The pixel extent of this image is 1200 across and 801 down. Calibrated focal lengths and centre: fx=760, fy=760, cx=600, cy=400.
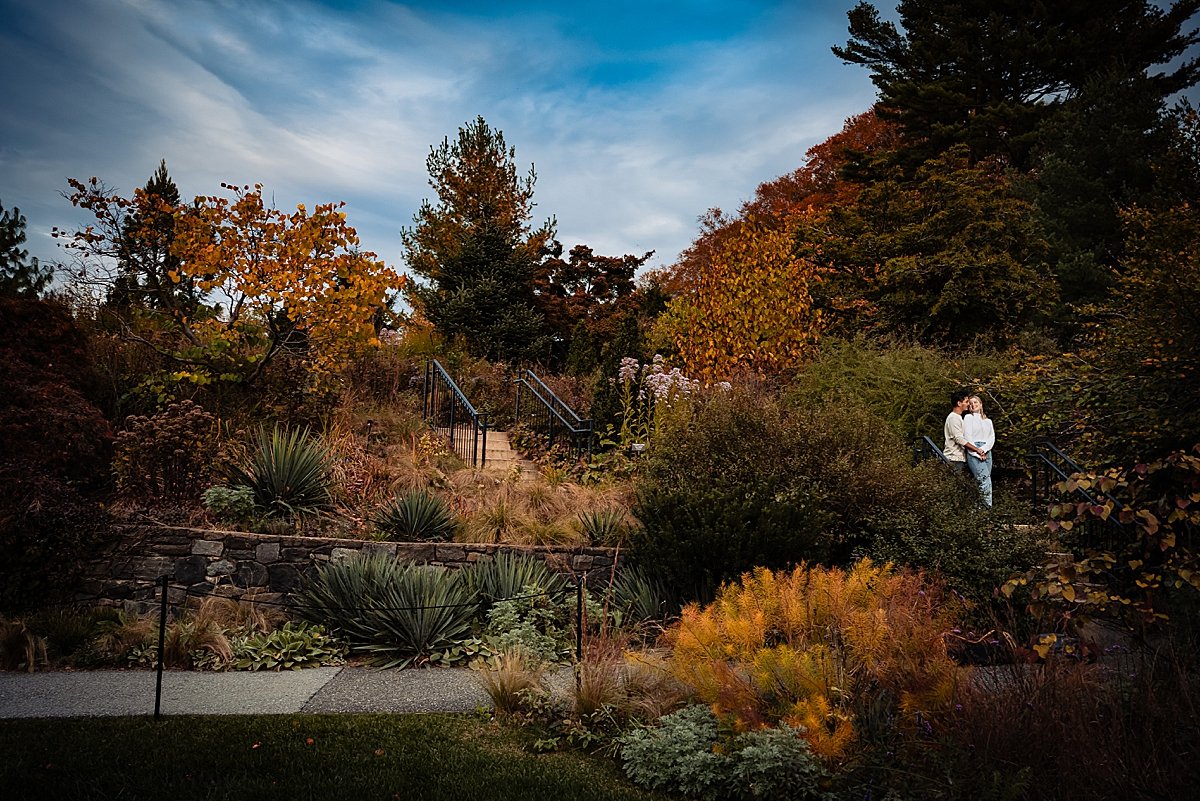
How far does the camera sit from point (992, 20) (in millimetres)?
22312

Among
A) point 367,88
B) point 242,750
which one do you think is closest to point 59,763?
point 242,750

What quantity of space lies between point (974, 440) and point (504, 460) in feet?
20.6

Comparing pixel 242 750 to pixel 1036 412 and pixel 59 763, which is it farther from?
pixel 1036 412

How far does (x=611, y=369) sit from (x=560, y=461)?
107 inches

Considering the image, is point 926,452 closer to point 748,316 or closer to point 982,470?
point 982,470

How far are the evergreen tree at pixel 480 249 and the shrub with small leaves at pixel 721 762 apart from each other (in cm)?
1529

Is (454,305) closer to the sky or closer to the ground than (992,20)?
closer to the ground

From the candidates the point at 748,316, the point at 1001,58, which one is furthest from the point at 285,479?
the point at 1001,58

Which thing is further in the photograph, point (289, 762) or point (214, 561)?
point (214, 561)

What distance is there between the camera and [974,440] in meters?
9.21

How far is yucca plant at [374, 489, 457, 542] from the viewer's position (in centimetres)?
758

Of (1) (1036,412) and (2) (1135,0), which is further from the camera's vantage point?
(2) (1135,0)

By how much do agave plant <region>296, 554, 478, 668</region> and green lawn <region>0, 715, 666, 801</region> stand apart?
142 cm

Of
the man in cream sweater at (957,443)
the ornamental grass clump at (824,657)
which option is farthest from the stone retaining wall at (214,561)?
the man in cream sweater at (957,443)
